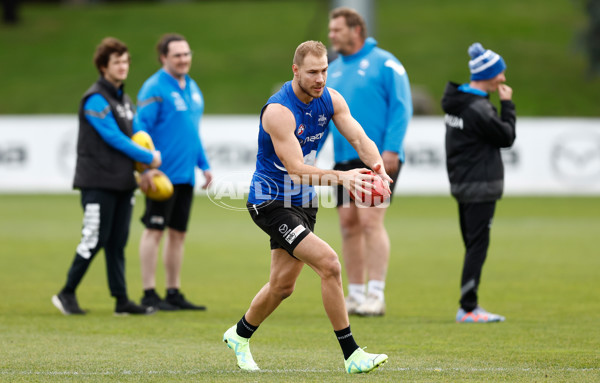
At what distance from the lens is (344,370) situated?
233 inches

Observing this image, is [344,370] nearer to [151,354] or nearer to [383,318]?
[151,354]

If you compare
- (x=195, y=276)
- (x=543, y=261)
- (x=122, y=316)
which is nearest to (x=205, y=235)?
(x=195, y=276)

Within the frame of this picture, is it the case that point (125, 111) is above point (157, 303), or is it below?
above

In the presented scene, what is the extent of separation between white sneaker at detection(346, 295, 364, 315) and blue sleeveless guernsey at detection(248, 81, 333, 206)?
2549mm

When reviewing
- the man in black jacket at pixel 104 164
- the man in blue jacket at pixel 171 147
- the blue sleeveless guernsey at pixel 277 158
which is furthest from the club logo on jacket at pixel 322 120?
the man in blue jacket at pixel 171 147

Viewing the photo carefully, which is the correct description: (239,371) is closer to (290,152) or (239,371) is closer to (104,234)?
(290,152)

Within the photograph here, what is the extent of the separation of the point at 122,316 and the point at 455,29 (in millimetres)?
36552

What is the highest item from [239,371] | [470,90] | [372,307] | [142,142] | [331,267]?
[470,90]

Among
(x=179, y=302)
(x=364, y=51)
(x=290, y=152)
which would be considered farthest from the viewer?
(x=179, y=302)

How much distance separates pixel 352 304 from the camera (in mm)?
A: 8555

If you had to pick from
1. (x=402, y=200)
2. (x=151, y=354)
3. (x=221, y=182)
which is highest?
(x=221, y=182)

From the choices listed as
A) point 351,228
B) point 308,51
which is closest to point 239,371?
point 308,51

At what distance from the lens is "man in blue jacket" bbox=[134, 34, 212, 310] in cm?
868

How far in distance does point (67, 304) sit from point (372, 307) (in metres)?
2.62
